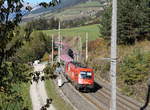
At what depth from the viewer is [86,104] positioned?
36219 mm

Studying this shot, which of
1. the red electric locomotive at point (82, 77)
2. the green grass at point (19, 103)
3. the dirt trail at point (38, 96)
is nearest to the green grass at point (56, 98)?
the dirt trail at point (38, 96)

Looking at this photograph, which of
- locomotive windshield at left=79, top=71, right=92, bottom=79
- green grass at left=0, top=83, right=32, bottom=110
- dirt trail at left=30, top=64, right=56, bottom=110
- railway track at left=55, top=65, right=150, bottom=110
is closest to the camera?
green grass at left=0, top=83, right=32, bottom=110

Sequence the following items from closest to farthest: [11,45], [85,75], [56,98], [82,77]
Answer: [11,45] → [56,98] → [82,77] → [85,75]

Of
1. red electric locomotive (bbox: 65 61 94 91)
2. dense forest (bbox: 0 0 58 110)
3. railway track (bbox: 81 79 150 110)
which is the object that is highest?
dense forest (bbox: 0 0 58 110)

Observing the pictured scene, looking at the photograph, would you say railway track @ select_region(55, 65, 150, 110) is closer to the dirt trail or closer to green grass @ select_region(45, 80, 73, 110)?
green grass @ select_region(45, 80, 73, 110)

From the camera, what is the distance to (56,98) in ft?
127

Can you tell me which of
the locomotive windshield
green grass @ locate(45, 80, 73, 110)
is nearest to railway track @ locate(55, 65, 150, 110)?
green grass @ locate(45, 80, 73, 110)

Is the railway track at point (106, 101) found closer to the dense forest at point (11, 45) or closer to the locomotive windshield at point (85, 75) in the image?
the locomotive windshield at point (85, 75)

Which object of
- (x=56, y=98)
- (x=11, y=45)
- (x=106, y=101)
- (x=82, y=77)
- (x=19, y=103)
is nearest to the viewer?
(x=11, y=45)

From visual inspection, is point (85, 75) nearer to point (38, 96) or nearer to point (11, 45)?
point (38, 96)

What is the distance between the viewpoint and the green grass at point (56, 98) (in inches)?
1342

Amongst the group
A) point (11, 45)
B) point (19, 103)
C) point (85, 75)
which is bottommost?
point (85, 75)

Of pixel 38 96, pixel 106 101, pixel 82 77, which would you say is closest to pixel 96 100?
pixel 106 101

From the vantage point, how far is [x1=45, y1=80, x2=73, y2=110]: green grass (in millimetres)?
34081
